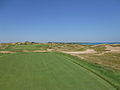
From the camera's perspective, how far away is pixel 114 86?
3.81m

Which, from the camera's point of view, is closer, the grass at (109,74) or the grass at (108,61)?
the grass at (109,74)

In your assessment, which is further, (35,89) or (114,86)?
(114,86)

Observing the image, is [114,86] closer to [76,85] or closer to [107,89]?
[107,89]

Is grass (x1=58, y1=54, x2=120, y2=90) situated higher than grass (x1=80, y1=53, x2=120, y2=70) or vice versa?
grass (x1=58, y1=54, x2=120, y2=90)

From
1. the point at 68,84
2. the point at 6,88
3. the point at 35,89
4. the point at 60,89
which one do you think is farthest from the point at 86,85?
the point at 6,88

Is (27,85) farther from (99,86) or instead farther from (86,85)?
(99,86)

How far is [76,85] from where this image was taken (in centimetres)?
381

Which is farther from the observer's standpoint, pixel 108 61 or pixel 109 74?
pixel 108 61

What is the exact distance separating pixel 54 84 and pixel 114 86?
6.85 ft

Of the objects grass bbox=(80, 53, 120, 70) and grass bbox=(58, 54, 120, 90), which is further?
grass bbox=(80, 53, 120, 70)

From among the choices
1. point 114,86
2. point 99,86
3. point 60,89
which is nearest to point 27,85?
point 60,89

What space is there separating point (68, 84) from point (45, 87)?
83cm

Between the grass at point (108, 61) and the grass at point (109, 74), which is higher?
the grass at point (109, 74)

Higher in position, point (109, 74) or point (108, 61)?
point (109, 74)
